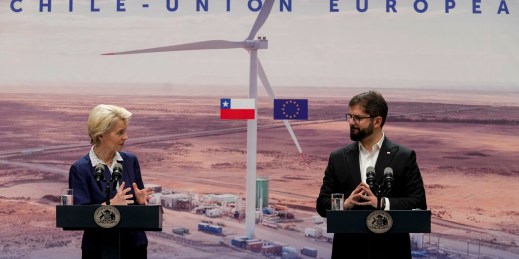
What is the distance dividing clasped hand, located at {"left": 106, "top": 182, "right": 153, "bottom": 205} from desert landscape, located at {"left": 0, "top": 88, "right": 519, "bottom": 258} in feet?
13.9

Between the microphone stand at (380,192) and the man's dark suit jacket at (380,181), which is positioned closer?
the microphone stand at (380,192)

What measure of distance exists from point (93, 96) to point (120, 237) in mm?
4682

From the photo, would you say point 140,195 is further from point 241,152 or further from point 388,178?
point 241,152

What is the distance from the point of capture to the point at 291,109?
848cm

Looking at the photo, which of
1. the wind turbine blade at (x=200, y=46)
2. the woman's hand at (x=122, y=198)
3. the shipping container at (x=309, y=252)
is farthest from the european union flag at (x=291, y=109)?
A: the woman's hand at (x=122, y=198)

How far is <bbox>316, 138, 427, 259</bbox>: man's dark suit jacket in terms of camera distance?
4.25 meters

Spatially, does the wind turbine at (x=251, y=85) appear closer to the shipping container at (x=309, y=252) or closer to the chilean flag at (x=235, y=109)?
the chilean flag at (x=235, y=109)

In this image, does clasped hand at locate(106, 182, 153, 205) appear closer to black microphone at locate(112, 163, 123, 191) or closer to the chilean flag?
black microphone at locate(112, 163, 123, 191)

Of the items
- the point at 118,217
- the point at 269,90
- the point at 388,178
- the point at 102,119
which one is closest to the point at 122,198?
the point at 118,217

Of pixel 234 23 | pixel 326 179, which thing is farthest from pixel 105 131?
pixel 234 23

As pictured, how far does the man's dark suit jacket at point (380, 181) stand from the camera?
13.9ft

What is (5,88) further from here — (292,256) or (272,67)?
(292,256)

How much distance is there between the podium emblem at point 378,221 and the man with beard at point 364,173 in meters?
0.23

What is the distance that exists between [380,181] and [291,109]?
165 inches
